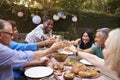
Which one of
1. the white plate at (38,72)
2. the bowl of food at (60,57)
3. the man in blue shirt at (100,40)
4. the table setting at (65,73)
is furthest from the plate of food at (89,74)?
the man in blue shirt at (100,40)

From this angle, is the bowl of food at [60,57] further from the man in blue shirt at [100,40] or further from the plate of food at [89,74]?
the man in blue shirt at [100,40]

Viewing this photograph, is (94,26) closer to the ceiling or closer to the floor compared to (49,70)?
closer to the floor

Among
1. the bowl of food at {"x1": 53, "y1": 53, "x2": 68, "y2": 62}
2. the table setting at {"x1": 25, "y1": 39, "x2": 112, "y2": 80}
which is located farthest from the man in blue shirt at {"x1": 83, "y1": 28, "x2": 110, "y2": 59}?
the table setting at {"x1": 25, "y1": 39, "x2": 112, "y2": 80}

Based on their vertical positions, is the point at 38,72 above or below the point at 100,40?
below

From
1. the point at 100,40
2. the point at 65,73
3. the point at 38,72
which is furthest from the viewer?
the point at 100,40

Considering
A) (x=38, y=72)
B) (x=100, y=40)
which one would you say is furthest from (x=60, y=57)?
(x=100, y=40)

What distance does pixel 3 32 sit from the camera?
2.19 meters

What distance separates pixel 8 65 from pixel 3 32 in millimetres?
342

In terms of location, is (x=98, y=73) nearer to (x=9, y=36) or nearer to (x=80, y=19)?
(x=9, y=36)

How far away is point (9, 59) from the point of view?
212 cm

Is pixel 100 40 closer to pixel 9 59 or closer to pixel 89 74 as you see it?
pixel 89 74

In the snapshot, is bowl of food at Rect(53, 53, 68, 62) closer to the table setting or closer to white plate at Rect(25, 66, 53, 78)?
Answer: the table setting

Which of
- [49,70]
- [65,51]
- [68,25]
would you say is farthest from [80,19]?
[49,70]

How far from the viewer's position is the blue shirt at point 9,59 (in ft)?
6.89
